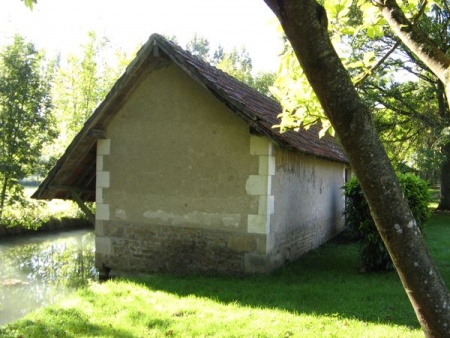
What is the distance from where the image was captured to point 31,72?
Result: 1752 cm

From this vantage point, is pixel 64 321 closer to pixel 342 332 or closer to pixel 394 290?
pixel 342 332

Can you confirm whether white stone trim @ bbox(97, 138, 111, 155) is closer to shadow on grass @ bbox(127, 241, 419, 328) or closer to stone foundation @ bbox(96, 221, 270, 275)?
stone foundation @ bbox(96, 221, 270, 275)

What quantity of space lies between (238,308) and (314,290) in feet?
4.76

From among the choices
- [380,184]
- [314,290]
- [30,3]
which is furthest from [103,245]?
[380,184]

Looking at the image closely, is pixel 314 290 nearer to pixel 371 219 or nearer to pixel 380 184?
pixel 371 219

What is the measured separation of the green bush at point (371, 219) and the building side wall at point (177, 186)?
1.93m

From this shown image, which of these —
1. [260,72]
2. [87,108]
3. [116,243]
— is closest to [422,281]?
[116,243]

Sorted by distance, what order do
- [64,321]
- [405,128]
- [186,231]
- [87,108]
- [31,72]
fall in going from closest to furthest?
[64,321], [186,231], [31,72], [405,128], [87,108]

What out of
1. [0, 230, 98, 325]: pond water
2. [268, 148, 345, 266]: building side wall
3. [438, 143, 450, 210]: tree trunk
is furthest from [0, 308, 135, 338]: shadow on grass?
[438, 143, 450, 210]: tree trunk

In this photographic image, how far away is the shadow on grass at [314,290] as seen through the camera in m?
5.80

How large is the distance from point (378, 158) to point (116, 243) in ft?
26.3

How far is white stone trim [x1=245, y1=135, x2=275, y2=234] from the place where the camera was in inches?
306

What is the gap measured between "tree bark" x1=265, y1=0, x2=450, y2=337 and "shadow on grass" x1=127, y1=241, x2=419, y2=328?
12.3 ft

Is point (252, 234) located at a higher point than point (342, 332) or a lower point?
higher
